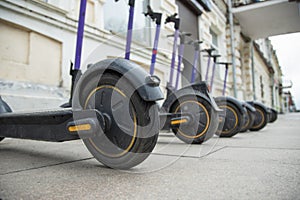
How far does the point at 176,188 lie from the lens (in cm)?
74

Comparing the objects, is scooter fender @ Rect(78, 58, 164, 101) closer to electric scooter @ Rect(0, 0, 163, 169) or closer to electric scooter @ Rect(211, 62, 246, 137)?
electric scooter @ Rect(0, 0, 163, 169)

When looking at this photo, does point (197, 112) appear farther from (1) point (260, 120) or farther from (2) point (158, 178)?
(1) point (260, 120)

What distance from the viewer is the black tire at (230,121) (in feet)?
7.70

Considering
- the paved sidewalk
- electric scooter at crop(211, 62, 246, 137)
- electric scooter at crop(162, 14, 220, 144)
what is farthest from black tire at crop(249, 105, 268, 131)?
the paved sidewalk

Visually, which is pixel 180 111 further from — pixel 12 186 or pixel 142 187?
pixel 12 186

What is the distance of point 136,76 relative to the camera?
A: 914mm

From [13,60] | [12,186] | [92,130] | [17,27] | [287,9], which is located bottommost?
[12,186]

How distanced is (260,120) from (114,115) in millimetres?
2981

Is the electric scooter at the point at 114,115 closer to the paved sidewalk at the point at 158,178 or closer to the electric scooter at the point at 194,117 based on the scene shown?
the paved sidewalk at the point at 158,178

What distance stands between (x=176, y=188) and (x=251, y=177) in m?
0.30

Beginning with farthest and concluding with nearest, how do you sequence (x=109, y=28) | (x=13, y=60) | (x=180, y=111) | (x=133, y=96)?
1. (x=109, y=28)
2. (x=13, y=60)
3. (x=180, y=111)
4. (x=133, y=96)

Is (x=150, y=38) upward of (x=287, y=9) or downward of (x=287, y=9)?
downward

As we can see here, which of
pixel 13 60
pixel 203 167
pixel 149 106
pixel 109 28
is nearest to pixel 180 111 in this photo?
pixel 203 167

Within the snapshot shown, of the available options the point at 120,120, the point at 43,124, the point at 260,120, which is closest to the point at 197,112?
the point at 120,120
